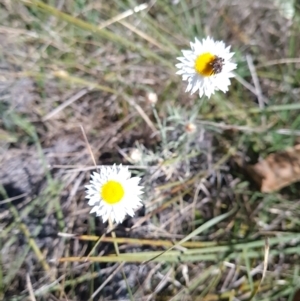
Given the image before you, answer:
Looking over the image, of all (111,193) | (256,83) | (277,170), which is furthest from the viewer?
(256,83)

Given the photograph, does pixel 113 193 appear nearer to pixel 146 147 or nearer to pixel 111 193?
pixel 111 193

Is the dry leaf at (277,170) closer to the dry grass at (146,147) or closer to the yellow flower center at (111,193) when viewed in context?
the dry grass at (146,147)

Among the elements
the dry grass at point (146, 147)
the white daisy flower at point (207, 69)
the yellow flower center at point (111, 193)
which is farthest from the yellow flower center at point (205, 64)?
the yellow flower center at point (111, 193)

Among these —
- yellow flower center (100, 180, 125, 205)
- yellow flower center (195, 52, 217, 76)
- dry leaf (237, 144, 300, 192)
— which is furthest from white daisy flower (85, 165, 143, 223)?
dry leaf (237, 144, 300, 192)

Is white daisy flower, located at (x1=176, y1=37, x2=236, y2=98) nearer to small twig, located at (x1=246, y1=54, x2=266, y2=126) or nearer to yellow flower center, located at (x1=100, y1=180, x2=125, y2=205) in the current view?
yellow flower center, located at (x1=100, y1=180, x2=125, y2=205)

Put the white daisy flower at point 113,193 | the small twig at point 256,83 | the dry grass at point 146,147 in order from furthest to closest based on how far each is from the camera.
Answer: the small twig at point 256,83 < the dry grass at point 146,147 < the white daisy flower at point 113,193

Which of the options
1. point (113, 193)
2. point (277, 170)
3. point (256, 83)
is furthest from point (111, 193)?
point (256, 83)
